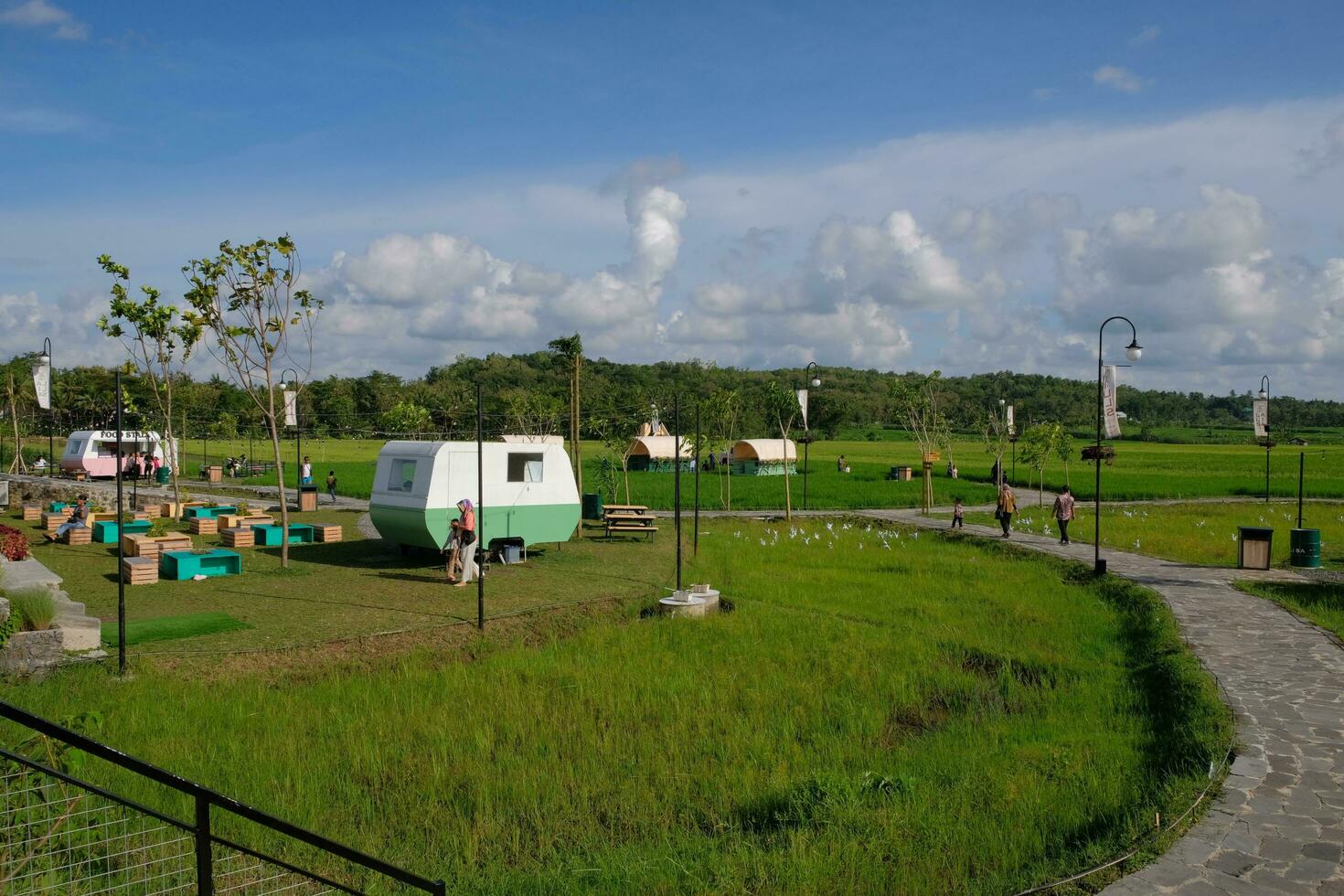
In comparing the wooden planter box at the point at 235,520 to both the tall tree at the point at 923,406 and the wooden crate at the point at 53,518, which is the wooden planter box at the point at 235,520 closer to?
the wooden crate at the point at 53,518

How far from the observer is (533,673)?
11828 millimetres

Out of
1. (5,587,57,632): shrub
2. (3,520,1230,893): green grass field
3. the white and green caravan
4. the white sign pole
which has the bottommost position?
(3,520,1230,893): green grass field

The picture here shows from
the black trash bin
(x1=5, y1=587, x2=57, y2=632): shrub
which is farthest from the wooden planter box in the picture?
the black trash bin

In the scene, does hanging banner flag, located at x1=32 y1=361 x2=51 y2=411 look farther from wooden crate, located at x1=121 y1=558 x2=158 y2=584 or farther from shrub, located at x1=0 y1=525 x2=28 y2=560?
wooden crate, located at x1=121 y1=558 x2=158 y2=584

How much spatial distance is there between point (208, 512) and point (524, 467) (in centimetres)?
1086

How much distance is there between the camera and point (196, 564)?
1745 centimetres

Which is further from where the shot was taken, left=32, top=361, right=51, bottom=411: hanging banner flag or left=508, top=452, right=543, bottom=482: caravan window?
left=508, top=452, right=543, bottom=482: caravan window

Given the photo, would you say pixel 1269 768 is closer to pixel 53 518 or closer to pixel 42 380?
pixel 42 380

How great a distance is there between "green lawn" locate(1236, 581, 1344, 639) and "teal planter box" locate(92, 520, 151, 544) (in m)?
22.9

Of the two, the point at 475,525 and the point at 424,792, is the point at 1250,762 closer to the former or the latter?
the point at 424,792

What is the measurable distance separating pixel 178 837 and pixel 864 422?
128 metres

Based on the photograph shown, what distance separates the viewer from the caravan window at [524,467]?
19344mm

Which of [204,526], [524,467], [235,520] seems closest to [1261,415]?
[524,467]

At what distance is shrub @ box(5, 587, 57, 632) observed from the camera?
11.1 m
